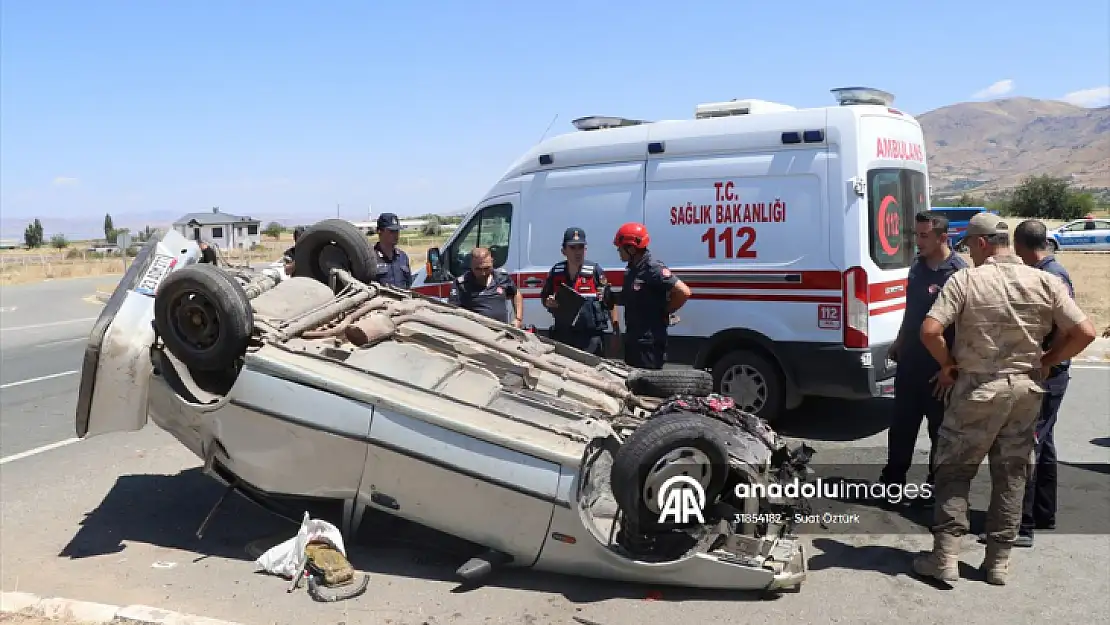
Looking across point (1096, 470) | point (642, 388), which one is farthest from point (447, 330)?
point (1096, 470)

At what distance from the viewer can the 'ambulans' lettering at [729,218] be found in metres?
7.10

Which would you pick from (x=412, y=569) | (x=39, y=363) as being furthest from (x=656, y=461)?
(x=39, y=363)

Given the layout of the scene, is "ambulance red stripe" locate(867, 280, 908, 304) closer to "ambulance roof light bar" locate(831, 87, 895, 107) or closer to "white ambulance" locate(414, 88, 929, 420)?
"white ambulance" locate(414, 88, 929, 420)

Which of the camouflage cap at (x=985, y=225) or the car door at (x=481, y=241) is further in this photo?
the car door at (x=481, y=241)

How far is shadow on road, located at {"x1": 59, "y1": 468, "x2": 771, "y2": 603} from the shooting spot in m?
4.43

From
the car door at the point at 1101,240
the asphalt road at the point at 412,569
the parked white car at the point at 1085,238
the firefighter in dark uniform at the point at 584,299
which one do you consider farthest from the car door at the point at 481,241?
the car door at the point at 1101,240

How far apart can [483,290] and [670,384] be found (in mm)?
2231

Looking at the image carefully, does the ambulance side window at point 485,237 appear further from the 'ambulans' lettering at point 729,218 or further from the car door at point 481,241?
the 'ambulans' lettering at point 729,218

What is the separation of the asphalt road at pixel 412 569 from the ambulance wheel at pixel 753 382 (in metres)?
0.50

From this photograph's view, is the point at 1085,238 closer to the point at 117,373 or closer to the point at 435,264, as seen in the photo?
the point at 435,264

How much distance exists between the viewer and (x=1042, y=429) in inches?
195

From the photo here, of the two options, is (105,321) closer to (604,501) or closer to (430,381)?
(430,381)

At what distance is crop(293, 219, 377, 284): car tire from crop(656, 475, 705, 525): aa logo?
126 inches

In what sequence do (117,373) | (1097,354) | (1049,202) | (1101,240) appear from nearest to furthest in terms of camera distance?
(117,373), (1097,354), (1101,240), (1049,202)
